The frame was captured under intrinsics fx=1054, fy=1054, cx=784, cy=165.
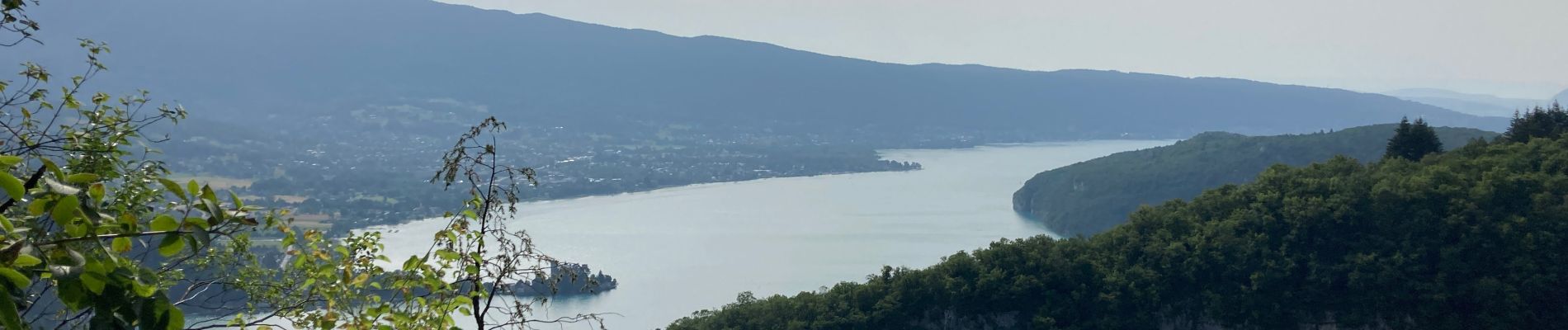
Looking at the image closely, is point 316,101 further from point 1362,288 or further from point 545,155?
point 1362,288

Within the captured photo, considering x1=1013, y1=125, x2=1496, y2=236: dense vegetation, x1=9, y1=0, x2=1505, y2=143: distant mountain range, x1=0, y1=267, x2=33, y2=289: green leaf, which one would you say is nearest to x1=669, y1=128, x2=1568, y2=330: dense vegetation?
x1=0, y1=267, x2=33, y2=289: green leaf

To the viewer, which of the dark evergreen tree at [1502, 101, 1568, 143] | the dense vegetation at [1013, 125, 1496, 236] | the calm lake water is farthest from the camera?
the dense vegetation at [1013, 125, 1496, 236]

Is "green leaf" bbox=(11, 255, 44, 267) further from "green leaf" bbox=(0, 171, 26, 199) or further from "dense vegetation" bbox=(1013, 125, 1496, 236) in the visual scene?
"dense vegetation" bbox=(1013, 125, 1496, 236)

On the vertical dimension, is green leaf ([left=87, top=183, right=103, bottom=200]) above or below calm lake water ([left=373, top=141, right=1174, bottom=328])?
above

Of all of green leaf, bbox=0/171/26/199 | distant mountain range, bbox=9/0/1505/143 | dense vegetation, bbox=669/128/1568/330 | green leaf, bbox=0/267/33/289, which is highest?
distant mountain range, bbox=9/0/1505/143

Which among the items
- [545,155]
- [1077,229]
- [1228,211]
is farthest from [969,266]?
[545,155]

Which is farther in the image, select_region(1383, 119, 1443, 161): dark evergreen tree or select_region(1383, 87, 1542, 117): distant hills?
select_region(1383, 87, 1542, 117): distant hills

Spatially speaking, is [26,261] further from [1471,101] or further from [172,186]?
[1471,101]
